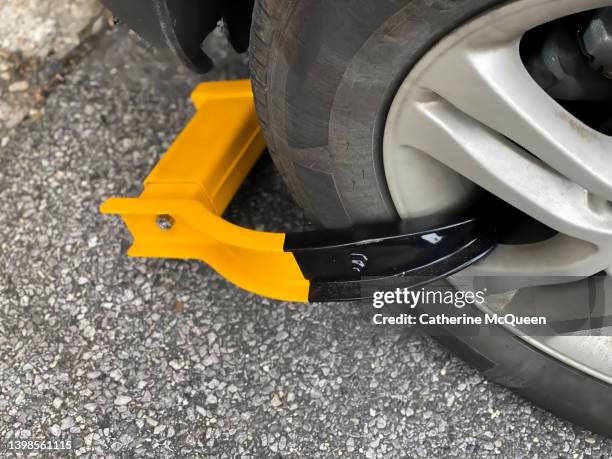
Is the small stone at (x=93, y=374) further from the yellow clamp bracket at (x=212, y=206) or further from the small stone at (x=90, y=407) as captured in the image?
the yellow clamp bracket at (x=212, y=206)

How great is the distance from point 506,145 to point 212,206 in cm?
69

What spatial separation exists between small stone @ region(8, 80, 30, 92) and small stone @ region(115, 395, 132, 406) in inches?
45.9

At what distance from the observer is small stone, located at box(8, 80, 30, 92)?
2152mm

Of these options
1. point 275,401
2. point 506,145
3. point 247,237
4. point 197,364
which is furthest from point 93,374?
point 506,145

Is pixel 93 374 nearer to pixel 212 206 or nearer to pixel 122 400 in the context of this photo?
pixel 122 400

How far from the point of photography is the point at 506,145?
109 cm

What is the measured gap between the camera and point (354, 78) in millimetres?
1012

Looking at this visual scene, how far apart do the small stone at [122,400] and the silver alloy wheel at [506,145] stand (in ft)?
2.59

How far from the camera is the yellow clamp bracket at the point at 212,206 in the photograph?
4.47 feet

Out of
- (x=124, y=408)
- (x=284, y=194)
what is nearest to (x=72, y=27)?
(x=284, y=194)

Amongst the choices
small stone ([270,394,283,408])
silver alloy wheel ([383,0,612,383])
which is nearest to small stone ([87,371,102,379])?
small stone ([270,394,283,408])

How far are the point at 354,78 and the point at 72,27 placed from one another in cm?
159

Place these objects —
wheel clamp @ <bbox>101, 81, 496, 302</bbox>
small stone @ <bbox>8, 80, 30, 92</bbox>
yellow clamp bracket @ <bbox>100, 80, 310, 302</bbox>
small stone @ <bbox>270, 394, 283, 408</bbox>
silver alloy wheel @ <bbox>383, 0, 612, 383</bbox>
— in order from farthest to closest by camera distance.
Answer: small stone @ <bbox>8, 80, 30, 92</bbox>
small stone @ <bbox>270, 394, 283, 408</bbox>
yellow clamp bracket @ <bbox>100, 80, 310, 302</bbox>
wheel clamp @ <bbox>101, 81, 496, 302</bbox>
silver alloy wheel @ <bbox>383, 0, 612, 383</bbox>

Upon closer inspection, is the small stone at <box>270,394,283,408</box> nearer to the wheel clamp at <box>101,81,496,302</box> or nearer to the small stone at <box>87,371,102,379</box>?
the wheel clamp at <box>101,81,496,302</box>
